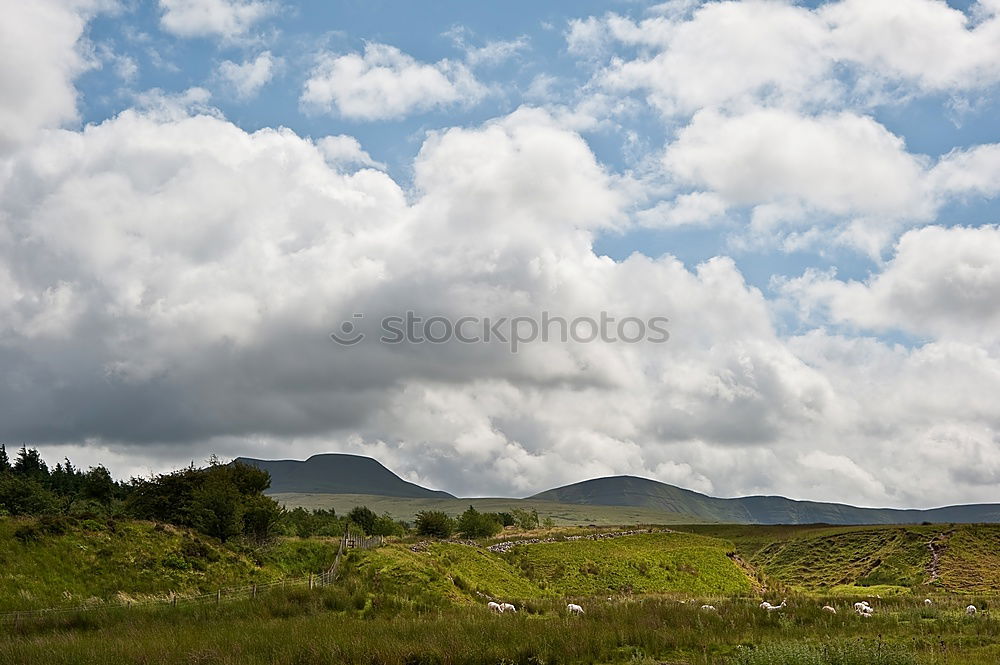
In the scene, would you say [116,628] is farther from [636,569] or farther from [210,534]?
[636,569]

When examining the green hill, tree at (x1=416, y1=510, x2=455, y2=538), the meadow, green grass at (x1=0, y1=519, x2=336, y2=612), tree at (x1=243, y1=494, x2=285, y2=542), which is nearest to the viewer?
the meadow

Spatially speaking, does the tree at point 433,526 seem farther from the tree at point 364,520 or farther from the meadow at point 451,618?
the meadow at point 451,618

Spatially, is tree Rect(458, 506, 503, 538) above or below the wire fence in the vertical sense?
below

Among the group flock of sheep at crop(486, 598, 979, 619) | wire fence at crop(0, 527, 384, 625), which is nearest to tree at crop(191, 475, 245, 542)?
wire fence at crop(0, 527, 384, 625)

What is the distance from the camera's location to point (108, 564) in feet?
123

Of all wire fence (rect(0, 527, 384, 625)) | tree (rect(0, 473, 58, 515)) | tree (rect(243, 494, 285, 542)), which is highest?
tree (rect(0, 473, 58, 515))

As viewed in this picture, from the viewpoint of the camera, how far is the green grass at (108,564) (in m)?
33.5

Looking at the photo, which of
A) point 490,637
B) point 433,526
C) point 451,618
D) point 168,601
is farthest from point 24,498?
point 490,637

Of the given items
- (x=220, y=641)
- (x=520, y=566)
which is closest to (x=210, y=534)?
(x=520, y=566)

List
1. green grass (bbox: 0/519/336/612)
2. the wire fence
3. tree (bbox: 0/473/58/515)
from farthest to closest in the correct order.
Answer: tree (bbox: 0/473/58/515) < green grass (bbox: 0/519/336/612) < the wire fence

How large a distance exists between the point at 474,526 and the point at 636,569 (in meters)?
29.4

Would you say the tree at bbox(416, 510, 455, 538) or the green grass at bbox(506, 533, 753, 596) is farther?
the tree at bbox(416, 510, 455, 538)

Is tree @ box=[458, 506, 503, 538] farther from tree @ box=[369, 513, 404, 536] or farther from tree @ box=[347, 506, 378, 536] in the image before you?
tree @ box=[347, 506, 378, 536]

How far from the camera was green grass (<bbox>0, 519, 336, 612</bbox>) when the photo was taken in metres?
33.5
